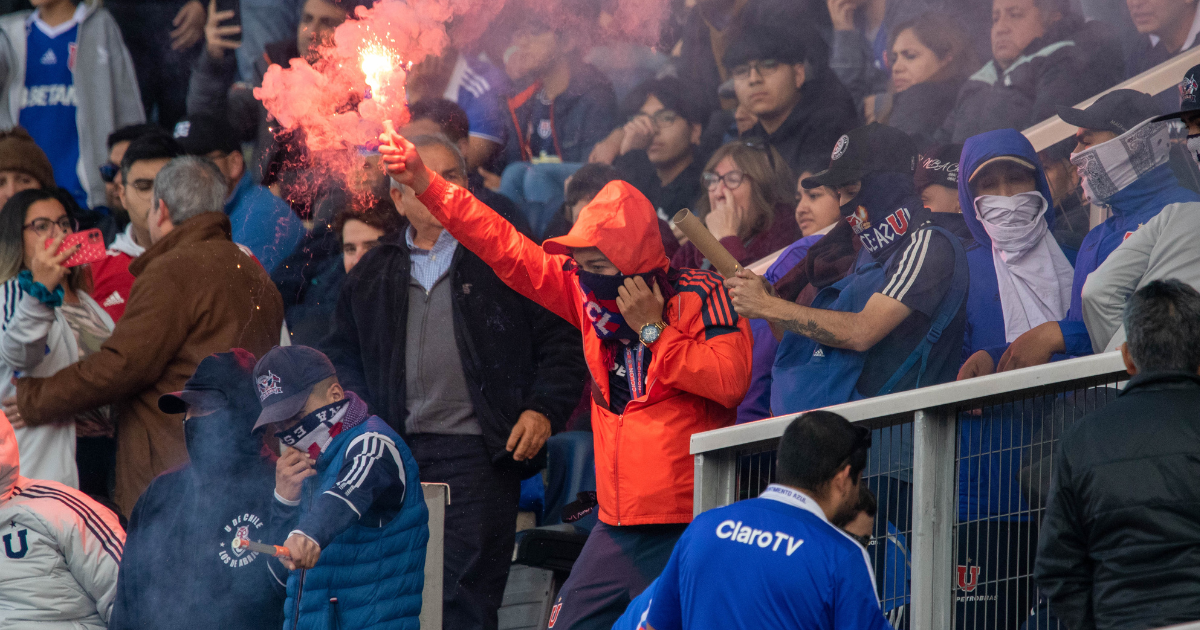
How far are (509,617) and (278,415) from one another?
167 centimetres

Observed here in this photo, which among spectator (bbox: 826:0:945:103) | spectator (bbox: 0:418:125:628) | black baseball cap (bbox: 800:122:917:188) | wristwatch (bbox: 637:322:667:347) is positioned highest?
spectator (bbox: 826:0:945:103)

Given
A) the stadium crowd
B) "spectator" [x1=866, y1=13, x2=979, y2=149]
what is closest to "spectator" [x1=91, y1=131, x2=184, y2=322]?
the stadium crowd

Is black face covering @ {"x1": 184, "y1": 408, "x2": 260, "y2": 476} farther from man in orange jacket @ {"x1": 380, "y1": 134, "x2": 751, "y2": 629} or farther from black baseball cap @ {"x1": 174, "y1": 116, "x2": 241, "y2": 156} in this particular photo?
black baseball cap @ {"x1": 174, "y1": 116, "x2": 241, "y2": 156}

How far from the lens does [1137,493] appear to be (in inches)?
107

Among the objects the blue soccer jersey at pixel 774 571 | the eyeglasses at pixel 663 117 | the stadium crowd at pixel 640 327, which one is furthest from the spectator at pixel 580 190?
the blue soccer jersey at pixel 774 571

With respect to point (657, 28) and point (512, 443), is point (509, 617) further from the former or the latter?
point (657, 28)

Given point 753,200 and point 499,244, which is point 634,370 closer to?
point 499,244

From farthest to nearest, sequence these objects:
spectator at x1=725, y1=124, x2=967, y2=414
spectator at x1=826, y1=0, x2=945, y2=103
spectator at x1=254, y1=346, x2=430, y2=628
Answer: spectator at x1=826, y1=0, x2=945, y2=103
spectator at x1=725, y1=124, x2=967, y2=414
spectator at x1=254, y1=346, x2=430, y2=628

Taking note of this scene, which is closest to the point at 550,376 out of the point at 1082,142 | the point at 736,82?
the point at 736,82

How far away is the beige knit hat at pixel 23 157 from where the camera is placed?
689cm

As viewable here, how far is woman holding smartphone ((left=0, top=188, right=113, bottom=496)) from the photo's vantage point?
5.52m

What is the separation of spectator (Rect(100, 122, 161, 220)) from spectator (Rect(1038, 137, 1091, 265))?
4736 mm

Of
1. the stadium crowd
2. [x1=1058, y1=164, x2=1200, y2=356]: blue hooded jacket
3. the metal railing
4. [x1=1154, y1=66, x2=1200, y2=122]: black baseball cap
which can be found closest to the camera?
the stadium crowd

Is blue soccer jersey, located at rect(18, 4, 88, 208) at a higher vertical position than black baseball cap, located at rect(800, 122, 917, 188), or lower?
higher
